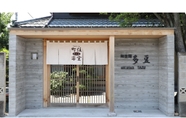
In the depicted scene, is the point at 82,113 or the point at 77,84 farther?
the point at 77,84

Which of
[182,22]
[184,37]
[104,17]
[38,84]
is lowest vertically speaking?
[38,84]

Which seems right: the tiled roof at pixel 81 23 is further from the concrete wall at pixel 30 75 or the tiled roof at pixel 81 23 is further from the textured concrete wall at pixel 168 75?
the textured concrete wall at pixel 168 75

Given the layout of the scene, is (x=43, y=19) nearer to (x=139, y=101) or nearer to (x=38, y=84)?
(x=38, y=84)

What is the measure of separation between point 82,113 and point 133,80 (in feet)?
7.50

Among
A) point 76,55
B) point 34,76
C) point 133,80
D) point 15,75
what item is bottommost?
point 133,80

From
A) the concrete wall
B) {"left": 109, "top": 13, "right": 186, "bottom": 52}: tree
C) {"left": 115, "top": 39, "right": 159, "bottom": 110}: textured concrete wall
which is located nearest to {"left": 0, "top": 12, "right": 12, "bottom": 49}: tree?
the concrete wall

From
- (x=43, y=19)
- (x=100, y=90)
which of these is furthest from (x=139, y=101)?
(x=43, y=19)

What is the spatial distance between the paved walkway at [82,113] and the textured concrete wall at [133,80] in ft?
1.41

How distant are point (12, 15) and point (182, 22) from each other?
10331mm

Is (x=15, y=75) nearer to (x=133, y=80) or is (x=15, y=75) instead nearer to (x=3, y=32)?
(x=133, y=80)

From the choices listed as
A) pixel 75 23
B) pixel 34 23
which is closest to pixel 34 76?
pixel 34 23

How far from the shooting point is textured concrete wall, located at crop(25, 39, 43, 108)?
812 centimetres

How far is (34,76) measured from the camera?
8141 mm

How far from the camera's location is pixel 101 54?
8094 mm
